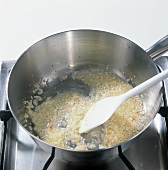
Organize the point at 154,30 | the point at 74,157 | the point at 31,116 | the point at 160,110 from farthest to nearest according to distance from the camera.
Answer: the point at 154,30
the point at 31,116
the point at 160,110
the point at 74,157

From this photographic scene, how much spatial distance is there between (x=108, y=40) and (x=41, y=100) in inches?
10.0

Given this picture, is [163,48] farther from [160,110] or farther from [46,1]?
A: [46,1]

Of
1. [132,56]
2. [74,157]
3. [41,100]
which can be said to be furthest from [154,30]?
[74,157]

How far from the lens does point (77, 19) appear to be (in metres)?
1.22

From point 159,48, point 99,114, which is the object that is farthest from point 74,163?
point 159,48

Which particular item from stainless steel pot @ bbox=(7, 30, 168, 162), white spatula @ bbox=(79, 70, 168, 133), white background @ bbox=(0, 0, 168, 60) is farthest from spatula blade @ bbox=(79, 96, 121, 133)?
white background @ bbox=(0, 0, 168, 60)

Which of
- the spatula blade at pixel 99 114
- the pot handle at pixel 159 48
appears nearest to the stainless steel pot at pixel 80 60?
the pot handle at pixel 159 48

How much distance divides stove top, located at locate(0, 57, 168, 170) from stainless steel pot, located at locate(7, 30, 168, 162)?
0.17ft

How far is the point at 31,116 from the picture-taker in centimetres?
95

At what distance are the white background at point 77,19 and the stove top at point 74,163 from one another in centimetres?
35

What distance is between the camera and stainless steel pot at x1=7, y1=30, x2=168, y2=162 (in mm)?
928

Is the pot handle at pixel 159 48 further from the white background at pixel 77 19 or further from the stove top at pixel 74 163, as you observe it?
the white background at pixel 77 19

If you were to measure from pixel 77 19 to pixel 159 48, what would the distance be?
16.5 inches

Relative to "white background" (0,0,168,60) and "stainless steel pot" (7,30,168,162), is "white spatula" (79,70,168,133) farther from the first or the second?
"white background" (0,0,168,60)
